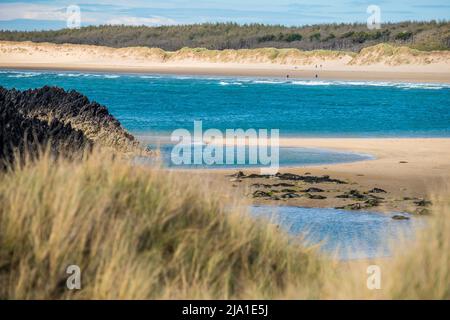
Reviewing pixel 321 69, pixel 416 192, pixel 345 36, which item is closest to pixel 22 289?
pixel 416 192

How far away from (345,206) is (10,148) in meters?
5.23

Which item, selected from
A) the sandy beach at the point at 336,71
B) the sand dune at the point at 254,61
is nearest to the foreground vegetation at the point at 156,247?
the sandy beach at the point at 336,71

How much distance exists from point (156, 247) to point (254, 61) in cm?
7460

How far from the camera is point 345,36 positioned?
95.0 meters
